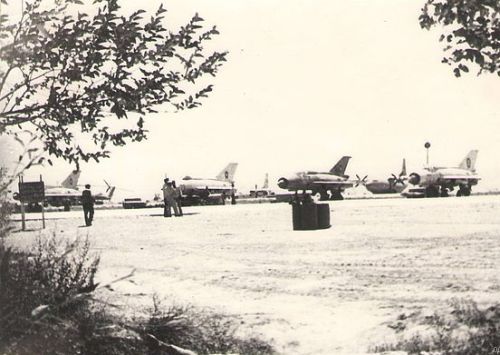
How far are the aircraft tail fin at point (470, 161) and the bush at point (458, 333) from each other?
55757mm

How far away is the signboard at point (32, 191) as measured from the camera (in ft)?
66.3

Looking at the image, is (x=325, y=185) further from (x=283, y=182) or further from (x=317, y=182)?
(x=283, y=182)

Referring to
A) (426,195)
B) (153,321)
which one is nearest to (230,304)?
(153,321)

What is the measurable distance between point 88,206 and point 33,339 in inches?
670

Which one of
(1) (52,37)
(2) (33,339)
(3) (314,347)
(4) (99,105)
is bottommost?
(3) (314,347)

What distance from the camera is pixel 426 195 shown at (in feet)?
155

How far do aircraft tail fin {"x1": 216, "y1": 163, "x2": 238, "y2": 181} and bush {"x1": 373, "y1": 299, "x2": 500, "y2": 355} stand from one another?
52786mm

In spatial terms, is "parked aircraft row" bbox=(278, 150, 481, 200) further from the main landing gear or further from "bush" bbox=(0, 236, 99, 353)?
"bush" bbox=(0, 236, 99, 353)

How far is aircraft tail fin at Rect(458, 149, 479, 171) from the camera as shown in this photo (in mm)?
59094

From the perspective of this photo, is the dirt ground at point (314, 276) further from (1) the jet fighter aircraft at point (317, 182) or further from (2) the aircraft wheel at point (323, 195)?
(2) the aircraft wheel at point (323, 195)

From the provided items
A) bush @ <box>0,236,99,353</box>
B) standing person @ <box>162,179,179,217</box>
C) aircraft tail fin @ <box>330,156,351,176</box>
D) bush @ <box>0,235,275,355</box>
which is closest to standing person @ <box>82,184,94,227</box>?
standing person @ <box>162,179,179,217</box>

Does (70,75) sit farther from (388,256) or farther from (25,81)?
(388,256)

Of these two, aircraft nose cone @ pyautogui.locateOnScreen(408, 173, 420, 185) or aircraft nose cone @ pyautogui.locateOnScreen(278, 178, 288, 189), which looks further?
aircraft nose cone @ pyautogui.locateOnScreen(408, 173, 420, 185)

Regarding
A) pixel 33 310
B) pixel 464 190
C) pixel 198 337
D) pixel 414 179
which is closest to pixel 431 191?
pixel 414 179
